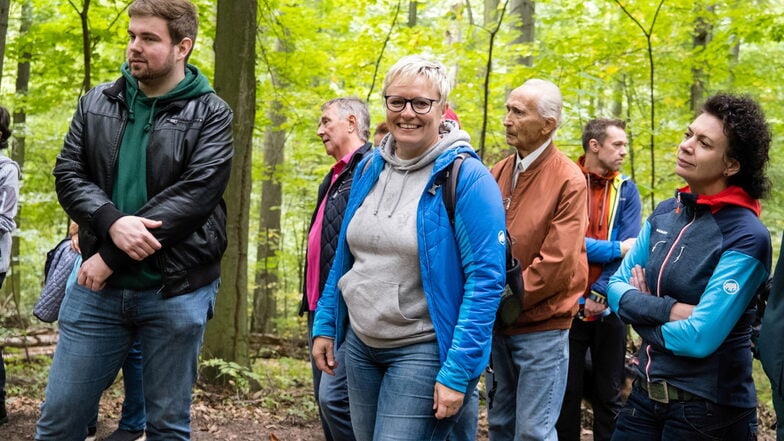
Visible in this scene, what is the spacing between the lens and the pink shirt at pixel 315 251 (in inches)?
170

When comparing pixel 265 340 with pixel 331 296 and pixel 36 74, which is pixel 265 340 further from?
pixel 331 296

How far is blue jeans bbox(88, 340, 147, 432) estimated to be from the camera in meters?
4.40

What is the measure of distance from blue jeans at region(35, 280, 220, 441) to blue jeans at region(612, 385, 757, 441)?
6.53 ft

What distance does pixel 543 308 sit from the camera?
138 inches

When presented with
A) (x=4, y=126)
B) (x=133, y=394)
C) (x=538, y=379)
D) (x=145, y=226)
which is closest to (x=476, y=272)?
(x=538, y=379)

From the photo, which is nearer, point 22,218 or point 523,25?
point 523,25

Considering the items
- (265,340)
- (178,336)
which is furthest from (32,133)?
(178,336)

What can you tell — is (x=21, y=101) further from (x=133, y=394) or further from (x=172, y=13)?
(x=172, y=13)

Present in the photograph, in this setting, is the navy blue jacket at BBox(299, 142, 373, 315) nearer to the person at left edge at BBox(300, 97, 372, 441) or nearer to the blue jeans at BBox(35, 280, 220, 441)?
the person at left edge at BBox(300, 97, 372, 441)

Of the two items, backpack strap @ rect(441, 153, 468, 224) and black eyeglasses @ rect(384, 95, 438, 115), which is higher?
black eyeglasses @ rect(384, 95, 438, 115)

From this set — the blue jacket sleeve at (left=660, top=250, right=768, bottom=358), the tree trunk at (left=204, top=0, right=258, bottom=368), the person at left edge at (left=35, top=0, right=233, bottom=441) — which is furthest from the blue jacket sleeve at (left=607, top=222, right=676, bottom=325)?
the tree trunk at (left=204, top=0, right=258, bottom=368)

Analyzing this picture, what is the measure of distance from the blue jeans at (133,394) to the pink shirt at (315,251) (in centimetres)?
119

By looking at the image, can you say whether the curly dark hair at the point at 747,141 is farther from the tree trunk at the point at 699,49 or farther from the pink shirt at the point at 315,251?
the tree trunk at the point at 699,49

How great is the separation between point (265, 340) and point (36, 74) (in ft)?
17.6
